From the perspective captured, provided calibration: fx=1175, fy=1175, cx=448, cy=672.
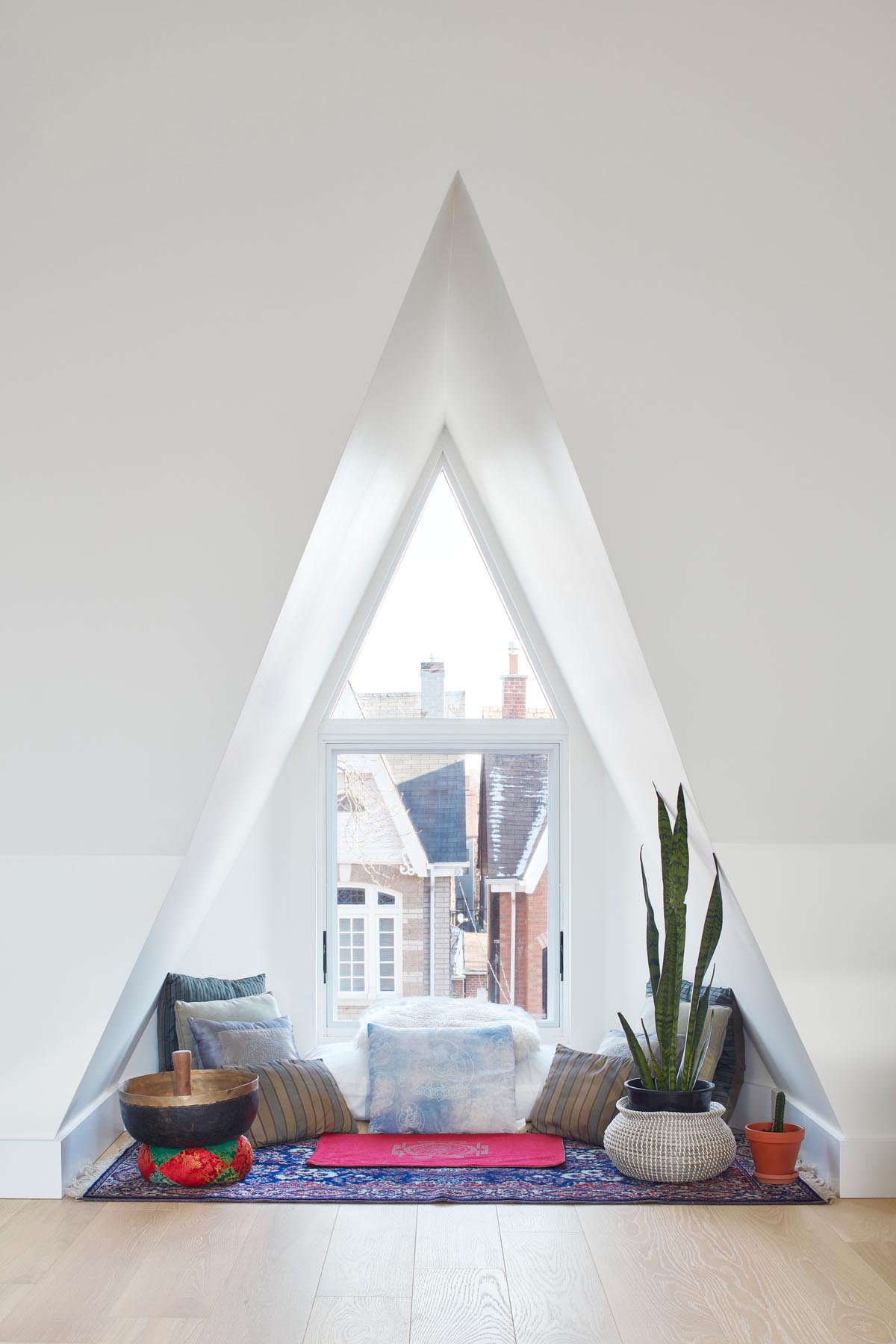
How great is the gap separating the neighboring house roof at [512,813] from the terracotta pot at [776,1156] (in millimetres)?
1977

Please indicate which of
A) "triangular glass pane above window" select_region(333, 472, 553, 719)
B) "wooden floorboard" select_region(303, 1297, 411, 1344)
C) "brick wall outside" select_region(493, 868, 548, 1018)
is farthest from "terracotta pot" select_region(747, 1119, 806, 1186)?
"triangular glass pane above window" select_region(333, 472, 553, 719)

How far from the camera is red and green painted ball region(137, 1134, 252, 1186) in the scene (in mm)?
3518

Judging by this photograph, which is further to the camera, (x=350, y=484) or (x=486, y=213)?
(x=350, y=484)

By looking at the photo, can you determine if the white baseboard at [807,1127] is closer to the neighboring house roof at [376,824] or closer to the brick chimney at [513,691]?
the neighboring house roof at [376,824]

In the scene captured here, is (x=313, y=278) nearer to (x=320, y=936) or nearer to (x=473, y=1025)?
(x=473, y=1025)

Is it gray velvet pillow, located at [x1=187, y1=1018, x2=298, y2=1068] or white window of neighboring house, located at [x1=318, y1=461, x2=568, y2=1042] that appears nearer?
gray velvet pillow, located at [x1=187, y1=1018, x2=298, y2=1068]

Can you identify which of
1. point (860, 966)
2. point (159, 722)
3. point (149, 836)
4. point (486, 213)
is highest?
point (486, 213)

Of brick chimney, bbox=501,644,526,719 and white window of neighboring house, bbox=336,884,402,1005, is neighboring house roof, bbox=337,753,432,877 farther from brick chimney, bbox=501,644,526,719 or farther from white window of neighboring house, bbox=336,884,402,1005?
brick chimney, bbox=501,644,526,719

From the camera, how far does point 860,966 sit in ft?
11.8

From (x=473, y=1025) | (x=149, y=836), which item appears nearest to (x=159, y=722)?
(x=149, y=836)

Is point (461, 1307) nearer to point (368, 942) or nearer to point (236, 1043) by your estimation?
point (236, 1043)

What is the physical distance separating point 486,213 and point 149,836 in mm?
1994

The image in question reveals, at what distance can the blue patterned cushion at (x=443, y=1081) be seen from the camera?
4191 millimetres

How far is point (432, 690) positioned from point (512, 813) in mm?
689
